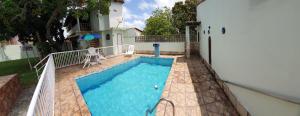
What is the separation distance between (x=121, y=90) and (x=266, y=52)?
239 inches

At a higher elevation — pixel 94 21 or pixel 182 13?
pixel 182 13

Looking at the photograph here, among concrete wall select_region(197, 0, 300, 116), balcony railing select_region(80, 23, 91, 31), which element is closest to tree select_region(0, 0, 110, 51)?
balcony railing select_region(80, 23, 91, 31)

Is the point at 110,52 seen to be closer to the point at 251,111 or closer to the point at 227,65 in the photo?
the point at 227,65

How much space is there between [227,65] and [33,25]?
579 inches

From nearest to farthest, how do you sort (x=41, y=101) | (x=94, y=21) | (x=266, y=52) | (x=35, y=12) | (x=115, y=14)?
(x=266, y=52) → (x=41, y=101) → (x=35, y=12) → (x=115, y=14) → (x=94, y=21)

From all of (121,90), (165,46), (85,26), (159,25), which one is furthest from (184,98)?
(159,25)

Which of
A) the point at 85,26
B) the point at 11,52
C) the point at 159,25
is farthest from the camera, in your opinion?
the point at 11,52

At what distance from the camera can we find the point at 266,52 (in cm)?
301

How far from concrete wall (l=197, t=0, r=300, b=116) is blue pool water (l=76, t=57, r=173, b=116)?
283cm

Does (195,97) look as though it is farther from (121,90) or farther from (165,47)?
(165,47)

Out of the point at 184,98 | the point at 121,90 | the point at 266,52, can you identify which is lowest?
the point at 121,90

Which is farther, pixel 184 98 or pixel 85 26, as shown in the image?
pixel 85 26

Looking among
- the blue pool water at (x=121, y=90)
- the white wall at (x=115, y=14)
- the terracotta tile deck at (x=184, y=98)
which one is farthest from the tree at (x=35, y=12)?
the terracotta tile deck at (x=184, y=98)

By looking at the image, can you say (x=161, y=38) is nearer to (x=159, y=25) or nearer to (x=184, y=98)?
(x=159, y=25)
